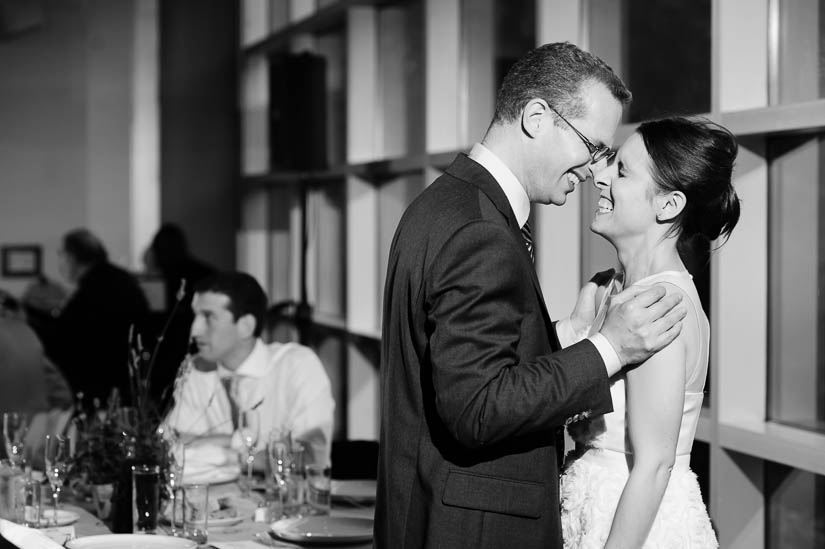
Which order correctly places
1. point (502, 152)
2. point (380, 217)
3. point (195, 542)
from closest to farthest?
point (502, 152)
point (195, 542)
point (380, 217)

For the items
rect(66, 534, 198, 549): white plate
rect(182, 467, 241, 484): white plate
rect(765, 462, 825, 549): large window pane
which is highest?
rect(66, 534, 198, 549): white plate

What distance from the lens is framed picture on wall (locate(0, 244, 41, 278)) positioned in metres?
9.21

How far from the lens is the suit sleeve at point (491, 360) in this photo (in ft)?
6.05

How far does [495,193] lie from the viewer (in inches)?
79.9

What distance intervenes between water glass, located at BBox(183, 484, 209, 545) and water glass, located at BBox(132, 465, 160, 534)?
0.36 feet

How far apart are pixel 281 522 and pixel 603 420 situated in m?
0.93

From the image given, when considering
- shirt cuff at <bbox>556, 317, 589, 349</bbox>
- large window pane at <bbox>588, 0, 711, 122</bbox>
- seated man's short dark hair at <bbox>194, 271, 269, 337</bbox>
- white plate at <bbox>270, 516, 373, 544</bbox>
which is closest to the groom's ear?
shirt cuff at <bbox>556, 317, 589, 349</bbox>

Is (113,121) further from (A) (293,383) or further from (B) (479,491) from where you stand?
(B) (479,491)

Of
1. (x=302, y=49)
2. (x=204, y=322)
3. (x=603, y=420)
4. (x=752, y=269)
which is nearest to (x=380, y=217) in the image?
(x=302, y=49)

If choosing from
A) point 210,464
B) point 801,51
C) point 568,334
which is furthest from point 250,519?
point 801,51

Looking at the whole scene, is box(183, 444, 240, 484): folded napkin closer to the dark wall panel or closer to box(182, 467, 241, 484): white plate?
box(182, 467, 241, 484): white plate

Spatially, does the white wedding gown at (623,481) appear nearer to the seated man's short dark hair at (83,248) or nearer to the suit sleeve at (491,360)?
the suit sleeve at (491,360)

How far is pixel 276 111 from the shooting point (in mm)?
7133

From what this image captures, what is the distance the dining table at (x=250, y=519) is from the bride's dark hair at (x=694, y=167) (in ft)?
3.61
